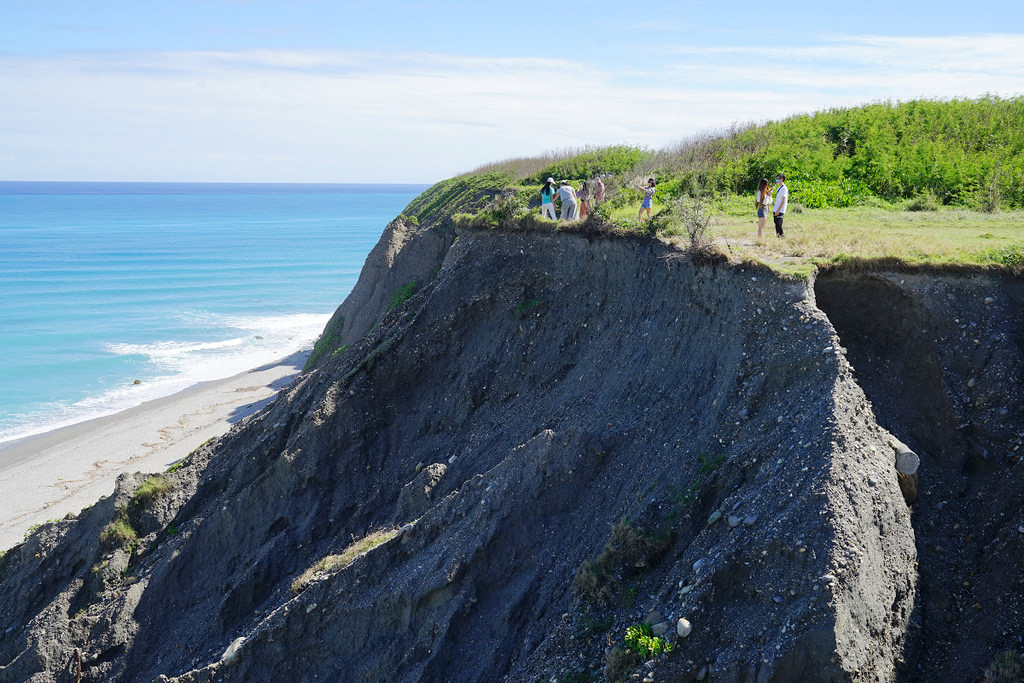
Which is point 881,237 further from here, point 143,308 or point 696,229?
point 143,308

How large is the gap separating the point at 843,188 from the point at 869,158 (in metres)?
2.93

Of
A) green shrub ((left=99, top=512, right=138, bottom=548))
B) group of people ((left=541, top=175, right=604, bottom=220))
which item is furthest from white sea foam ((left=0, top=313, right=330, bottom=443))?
group of people ((left=541, top=175, right=604, bottom=220))

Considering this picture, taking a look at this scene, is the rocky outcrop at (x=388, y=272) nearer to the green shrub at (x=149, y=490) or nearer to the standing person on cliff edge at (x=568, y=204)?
the standing person on cliff edge at (x=568, y=204)

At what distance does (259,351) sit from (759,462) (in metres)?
43.0

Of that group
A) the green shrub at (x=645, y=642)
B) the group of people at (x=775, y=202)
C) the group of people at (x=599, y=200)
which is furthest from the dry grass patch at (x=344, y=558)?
the group of people at (x=775, y=202)

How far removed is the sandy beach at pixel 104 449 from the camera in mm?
27125

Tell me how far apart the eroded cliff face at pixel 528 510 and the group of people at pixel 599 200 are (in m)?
1.12

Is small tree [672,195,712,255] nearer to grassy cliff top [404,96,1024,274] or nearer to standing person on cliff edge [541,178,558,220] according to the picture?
grassy cliff top [404,96,1024,274]

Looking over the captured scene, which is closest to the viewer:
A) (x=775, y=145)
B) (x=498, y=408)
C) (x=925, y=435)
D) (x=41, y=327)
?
(x=925, y=435)

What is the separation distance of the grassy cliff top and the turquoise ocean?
22.2 m

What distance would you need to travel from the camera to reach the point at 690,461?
1172cm

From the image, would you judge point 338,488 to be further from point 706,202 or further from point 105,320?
point 105,320

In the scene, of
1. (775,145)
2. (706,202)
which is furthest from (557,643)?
(775,145)

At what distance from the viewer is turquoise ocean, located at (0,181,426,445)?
41.9 meters
